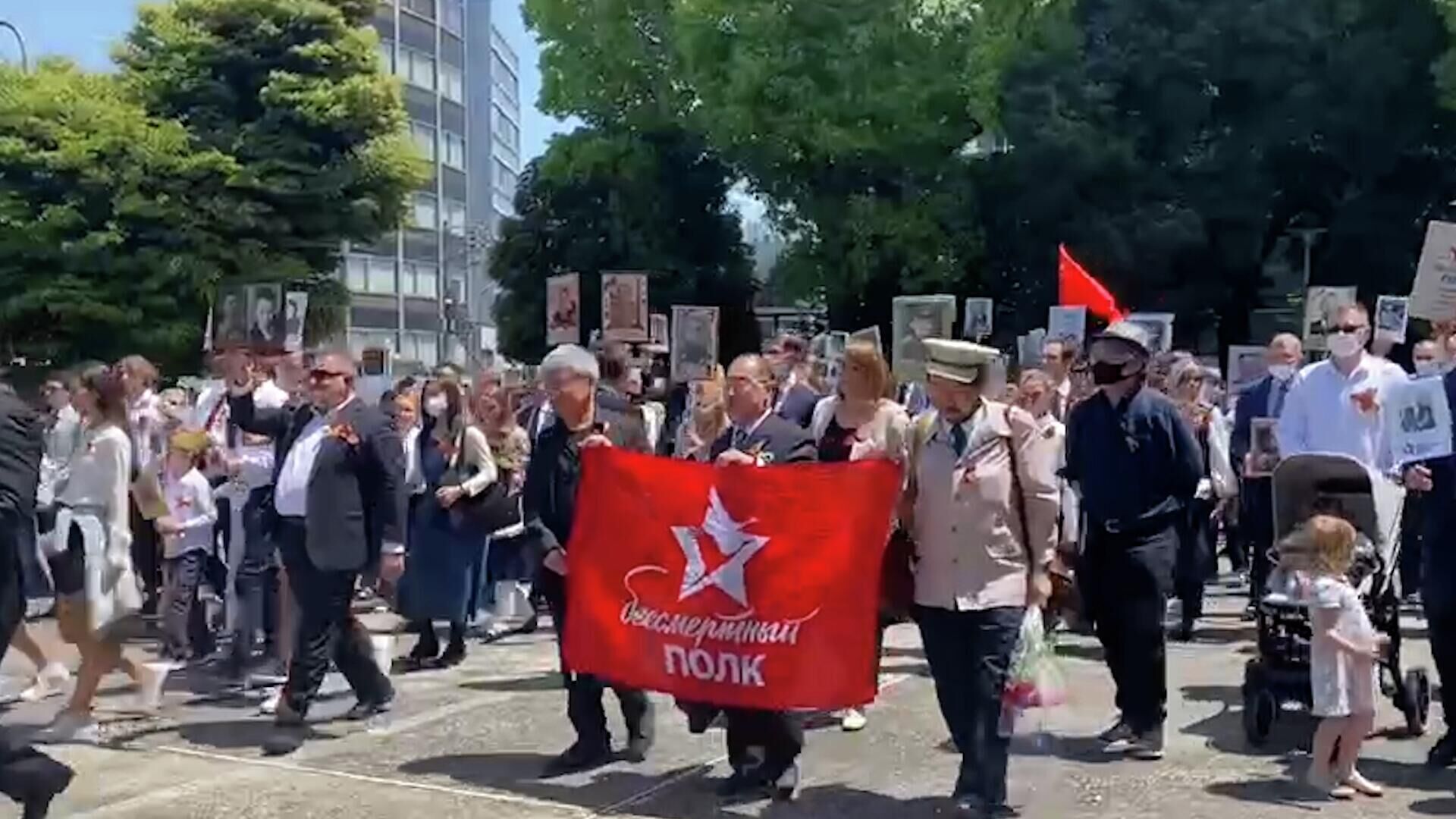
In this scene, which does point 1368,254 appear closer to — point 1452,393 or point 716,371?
point 716,371

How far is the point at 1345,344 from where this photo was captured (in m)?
9.34

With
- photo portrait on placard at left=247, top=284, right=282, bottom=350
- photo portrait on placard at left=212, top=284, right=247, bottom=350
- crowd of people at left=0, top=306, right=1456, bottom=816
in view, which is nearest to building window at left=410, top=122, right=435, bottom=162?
photo portrait on placard at left=212, top=284, right=247, bottom=350

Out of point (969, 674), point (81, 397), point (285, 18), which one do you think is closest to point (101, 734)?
point (81, 397)

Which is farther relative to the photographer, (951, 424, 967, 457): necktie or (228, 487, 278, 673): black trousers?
(228, 487, 278, 673): black trousers

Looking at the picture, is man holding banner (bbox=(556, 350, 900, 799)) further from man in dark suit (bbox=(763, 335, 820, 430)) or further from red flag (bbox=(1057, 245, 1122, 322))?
red flag (bbox=(1057, 245, 1122, 322))

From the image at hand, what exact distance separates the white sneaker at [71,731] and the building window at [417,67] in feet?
233

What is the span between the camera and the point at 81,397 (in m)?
10.9

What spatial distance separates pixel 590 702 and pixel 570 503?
0.89 meters

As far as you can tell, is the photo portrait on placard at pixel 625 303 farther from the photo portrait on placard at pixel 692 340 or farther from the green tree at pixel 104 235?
the green tree at pixel 104 235

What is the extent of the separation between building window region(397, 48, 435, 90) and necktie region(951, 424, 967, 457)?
242 ft

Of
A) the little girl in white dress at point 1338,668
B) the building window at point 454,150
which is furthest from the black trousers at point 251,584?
the building window at point 454,150

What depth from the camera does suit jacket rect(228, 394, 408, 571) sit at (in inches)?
345

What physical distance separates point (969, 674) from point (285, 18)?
3048 centimetres

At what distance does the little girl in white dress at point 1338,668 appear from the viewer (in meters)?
7.52
